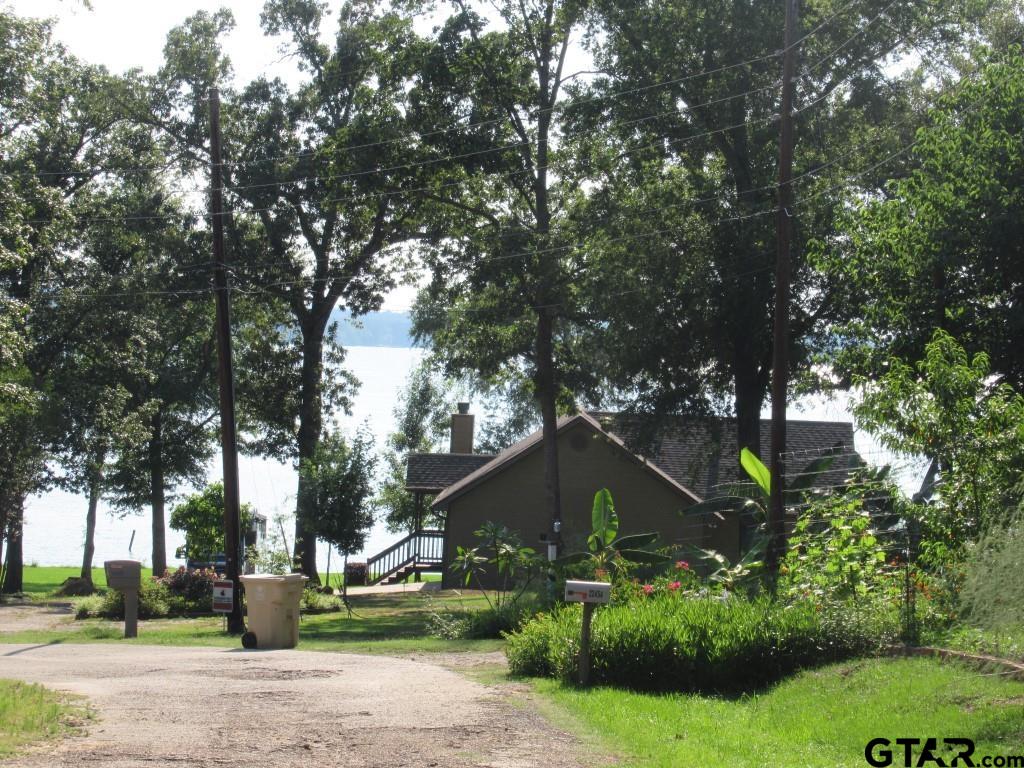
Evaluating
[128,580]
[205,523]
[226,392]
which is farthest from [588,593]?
[205,523]

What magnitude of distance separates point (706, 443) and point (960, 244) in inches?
561

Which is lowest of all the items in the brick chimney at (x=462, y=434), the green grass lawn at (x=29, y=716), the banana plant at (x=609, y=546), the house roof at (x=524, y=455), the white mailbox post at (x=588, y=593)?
the green grass lawn at (x=29, y=716)

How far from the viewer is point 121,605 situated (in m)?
27.2

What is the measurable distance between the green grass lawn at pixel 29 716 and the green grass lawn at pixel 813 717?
4175 millimetres

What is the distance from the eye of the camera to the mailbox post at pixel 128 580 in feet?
68.1

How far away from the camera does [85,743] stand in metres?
8.41

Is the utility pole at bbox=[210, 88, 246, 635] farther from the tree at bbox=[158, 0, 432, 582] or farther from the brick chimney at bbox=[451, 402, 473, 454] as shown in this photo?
the brick chimney at bbox=[451, 402, 473, 454]

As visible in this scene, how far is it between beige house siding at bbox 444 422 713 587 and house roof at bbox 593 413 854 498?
3.55ft

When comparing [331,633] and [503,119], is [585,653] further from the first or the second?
[503,119]

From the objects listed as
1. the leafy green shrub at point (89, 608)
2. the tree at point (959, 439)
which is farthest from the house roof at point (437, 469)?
the tree at point (959, 439)

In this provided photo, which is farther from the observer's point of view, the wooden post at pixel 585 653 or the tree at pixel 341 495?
the tree at pixel 341 495

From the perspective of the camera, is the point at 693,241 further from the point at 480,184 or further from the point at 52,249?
the point at 52,249

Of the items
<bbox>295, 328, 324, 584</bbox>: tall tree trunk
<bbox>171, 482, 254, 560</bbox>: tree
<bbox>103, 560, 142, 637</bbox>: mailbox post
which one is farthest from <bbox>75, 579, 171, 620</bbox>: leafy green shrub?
<bbox>171, 482, 254, 560</bbox>: tree

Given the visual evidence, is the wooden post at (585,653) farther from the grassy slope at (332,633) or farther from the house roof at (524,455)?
the house roof at (524,455)
